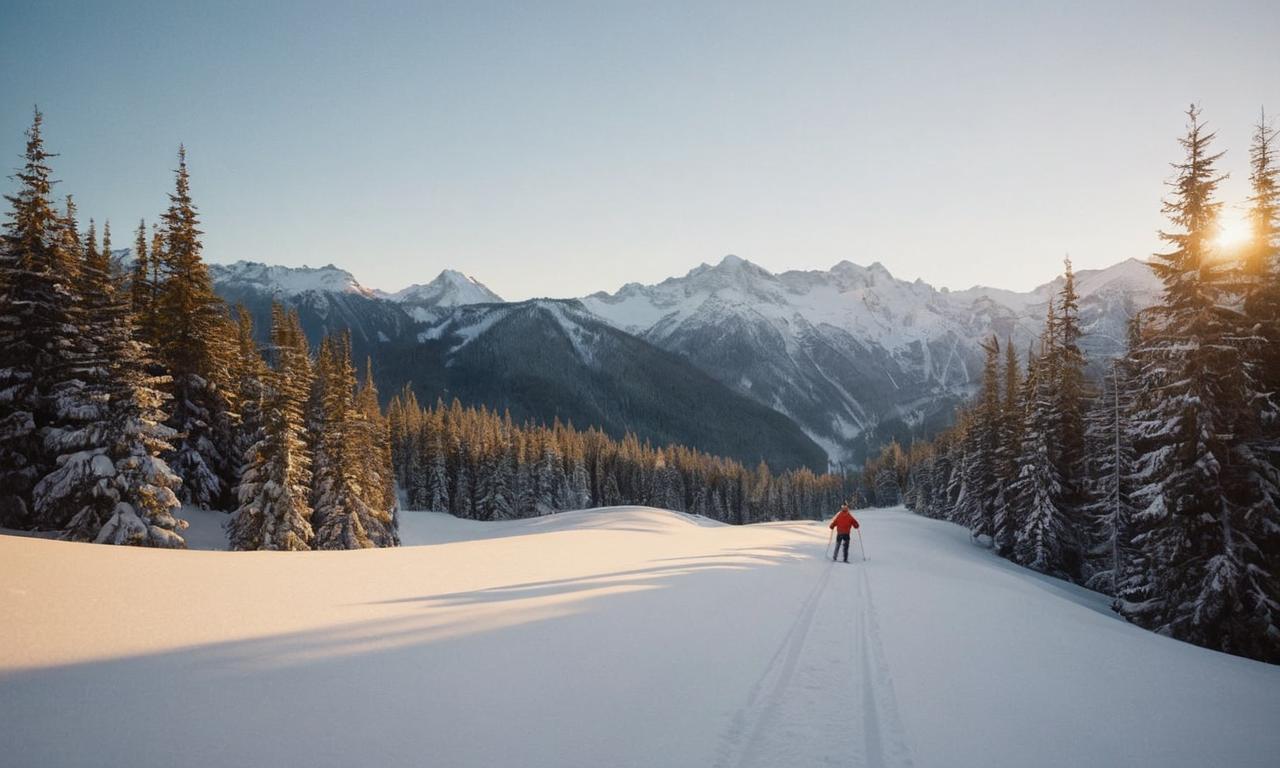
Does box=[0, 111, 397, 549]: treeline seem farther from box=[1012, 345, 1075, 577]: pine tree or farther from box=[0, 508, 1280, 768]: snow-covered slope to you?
box=[1012, 345, 1075, 577]: pine tree

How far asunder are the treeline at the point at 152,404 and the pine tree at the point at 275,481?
0.06 metres

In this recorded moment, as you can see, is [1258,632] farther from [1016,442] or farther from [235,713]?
[235,713]

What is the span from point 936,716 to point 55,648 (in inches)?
367

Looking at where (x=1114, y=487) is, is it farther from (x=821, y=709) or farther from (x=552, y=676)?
(x=552, y=676)

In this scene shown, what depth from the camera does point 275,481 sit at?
2462cm

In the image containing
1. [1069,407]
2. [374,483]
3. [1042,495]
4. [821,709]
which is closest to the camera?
[821,709]

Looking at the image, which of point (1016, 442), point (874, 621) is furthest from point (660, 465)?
point (874, 621)

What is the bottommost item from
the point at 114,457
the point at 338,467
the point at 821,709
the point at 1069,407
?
the point at 821,709

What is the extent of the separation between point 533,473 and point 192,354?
59084 millimetres

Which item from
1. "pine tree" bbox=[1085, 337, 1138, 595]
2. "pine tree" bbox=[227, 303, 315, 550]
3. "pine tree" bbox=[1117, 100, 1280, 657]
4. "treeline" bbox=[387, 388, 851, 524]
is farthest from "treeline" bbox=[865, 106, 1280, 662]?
"treeline" bbox=[387, 388, 851, 524]

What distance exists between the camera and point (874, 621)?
10805 mm

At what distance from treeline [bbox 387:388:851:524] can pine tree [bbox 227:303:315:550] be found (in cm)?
5395

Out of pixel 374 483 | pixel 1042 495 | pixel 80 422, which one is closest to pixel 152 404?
pixel 80 422

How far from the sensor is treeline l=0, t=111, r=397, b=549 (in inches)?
756
